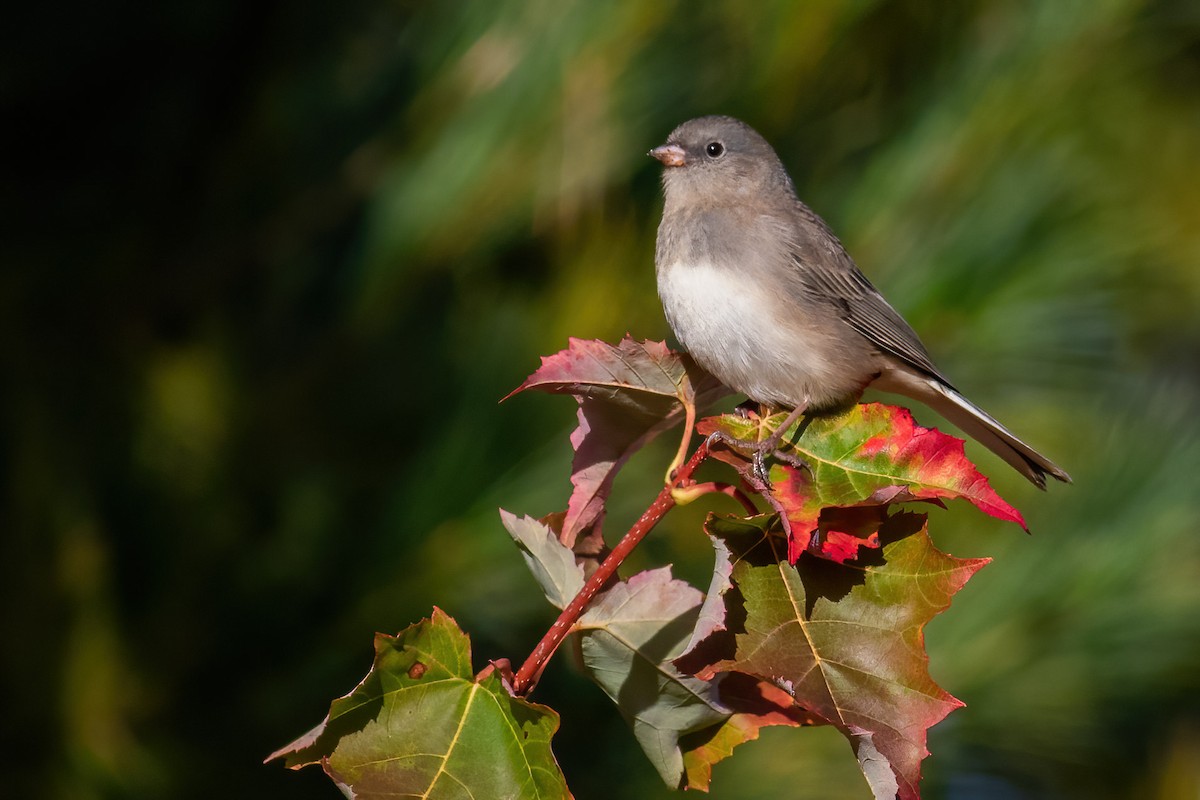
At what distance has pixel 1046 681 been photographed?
1978 mm

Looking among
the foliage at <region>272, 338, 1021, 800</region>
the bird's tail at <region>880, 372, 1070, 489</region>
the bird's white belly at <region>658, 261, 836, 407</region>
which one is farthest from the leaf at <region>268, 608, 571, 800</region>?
the bird's tail at <region>880, 372, 1070, 489</region>

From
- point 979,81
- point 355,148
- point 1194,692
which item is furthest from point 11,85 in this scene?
point 1194,692

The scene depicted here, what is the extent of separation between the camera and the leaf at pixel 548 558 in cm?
116

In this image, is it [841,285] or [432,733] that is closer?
[432,733]

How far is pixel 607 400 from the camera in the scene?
1306 mm

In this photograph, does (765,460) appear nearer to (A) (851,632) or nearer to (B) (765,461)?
(B) (765,461)

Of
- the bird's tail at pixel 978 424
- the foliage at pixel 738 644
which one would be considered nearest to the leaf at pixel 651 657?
the foliage at pixel 738 644

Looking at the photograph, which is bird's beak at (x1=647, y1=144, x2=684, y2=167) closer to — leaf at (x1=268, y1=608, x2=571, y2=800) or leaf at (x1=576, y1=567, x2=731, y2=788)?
leaf at (x1=576, y1=567, x2=731, y2=788)

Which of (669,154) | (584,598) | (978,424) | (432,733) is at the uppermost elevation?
(669,154)

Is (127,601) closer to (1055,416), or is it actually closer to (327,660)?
(327,660)

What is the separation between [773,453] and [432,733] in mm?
452

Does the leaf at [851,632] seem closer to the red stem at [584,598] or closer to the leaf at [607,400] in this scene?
the red stem at [584,598]

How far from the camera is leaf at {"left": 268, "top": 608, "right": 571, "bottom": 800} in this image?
3.41 ft

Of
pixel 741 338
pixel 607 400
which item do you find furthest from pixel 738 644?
pixel 741 338
